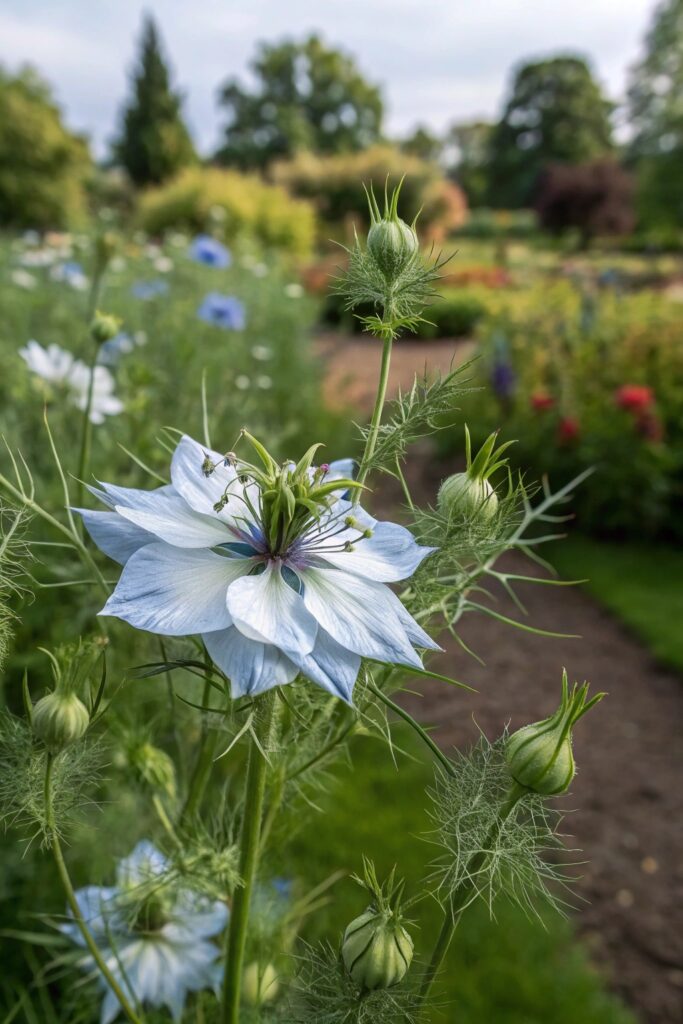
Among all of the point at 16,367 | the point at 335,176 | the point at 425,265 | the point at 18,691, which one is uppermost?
the point at 335,176

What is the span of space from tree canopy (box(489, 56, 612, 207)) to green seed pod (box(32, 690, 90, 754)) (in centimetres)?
3716

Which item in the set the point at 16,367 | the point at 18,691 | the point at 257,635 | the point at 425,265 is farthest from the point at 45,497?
the point at 257,635

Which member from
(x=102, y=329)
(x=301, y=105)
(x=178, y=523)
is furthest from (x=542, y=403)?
(x=301, y=105)

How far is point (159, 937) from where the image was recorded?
0.88 meters

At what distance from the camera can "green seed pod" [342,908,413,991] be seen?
536 mm

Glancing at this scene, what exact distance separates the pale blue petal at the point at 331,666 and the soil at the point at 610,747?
110 centimetres

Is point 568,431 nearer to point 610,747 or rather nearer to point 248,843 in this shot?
point 610,747

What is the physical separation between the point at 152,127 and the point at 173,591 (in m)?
30.0

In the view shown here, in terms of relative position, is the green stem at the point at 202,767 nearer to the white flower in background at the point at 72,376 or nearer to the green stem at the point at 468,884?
the green stem at the point at 468,884

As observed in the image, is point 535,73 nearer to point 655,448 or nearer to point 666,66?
point 666,66

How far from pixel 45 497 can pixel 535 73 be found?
136 feet

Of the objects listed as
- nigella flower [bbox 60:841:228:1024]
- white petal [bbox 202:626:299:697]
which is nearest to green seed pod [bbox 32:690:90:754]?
white petal [bbox 202:626:299:697]

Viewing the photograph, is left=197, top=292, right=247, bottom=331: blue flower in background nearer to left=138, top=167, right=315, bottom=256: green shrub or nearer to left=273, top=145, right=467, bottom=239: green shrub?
left=138, top=167, right=315, bottom=256: green shrub

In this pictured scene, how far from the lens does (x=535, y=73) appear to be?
1457 inches
